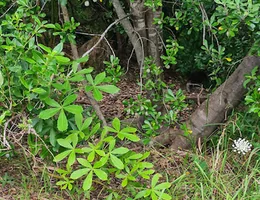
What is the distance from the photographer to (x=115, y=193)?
2.30m

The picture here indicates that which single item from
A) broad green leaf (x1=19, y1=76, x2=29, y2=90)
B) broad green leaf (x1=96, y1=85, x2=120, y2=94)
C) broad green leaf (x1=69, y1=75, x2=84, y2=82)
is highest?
broad green leaf (x1=19, y1=76, x2=29, y2=90)

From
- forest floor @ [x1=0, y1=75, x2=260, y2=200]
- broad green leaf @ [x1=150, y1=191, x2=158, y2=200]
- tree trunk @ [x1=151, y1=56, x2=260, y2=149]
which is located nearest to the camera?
broad green leaf @ [x1=150, y1=191, x2=158, y2=200]

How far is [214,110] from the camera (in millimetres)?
2902

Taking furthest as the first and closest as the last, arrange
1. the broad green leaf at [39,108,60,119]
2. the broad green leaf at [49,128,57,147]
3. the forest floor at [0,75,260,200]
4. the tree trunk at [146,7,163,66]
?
the tree trunk at [146,7,163,66], the forest floor at [0,75,260,200], the broad green leaf at [49,128,57,147], the broad green leaf at [39,108,60,119]

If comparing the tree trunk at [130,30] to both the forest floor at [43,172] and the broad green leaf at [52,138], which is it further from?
the broad green leaf at [52,138]

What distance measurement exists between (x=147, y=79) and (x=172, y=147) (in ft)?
2.10

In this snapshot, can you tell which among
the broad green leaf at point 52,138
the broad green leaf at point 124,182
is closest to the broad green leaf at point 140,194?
the broad green leaf at point 124,182

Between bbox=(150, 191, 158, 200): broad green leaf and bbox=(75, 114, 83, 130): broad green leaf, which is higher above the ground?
bbox=(75, 114, 83, 130): broad green leaf

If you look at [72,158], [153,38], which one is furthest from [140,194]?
[153,38]

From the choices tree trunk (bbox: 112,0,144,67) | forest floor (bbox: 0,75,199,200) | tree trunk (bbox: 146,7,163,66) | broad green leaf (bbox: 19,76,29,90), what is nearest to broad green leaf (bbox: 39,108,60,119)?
broad green leaf (bbox: 19,76,29,90)

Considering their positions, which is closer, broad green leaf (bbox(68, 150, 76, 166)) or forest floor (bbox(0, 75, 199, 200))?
broad green leaf (bbox(68, 150, 76, 166))

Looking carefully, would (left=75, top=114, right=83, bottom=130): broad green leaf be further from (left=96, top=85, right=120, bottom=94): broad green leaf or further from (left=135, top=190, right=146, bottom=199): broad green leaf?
(left=135, top=190, right=146, bottom=199): broad green leaf

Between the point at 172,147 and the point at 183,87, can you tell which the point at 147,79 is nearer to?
the point at 172,147

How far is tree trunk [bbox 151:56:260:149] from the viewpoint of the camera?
2.76 m
